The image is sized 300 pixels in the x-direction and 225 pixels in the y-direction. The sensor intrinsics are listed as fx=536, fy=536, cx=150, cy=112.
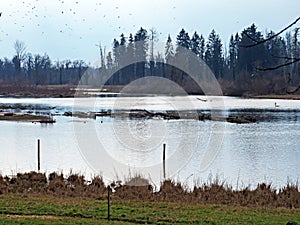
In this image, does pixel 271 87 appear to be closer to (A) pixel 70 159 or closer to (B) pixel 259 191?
(A) pixel 70 159

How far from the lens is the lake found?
1639 centimetres

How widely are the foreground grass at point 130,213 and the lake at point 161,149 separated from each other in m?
4.64

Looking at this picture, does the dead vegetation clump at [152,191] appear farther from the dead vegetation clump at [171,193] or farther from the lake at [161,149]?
the lake at [161,149]

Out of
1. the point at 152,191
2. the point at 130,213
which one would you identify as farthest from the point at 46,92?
the point at 130,213

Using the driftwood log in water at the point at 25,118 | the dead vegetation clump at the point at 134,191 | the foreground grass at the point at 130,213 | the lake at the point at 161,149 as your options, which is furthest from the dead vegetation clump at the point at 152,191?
the driftwood log in water at the point at 25,118

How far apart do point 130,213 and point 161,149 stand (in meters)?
13.4

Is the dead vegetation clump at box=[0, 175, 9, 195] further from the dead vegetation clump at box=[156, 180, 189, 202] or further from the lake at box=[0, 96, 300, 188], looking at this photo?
the dead vegetation clump at box=[156, 180, 189, 202]

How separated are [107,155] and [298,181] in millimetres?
8009

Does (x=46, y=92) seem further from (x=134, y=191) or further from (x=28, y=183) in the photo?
(x=134, y=191)

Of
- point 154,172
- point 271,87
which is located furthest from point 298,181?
point 271,87

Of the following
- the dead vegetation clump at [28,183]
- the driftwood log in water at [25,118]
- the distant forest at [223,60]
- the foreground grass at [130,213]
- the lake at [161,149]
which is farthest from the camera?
the distant forest at [223,60]

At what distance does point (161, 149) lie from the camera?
2227 centimetres

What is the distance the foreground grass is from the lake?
4640mm

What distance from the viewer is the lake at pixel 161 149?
53.8 feet
